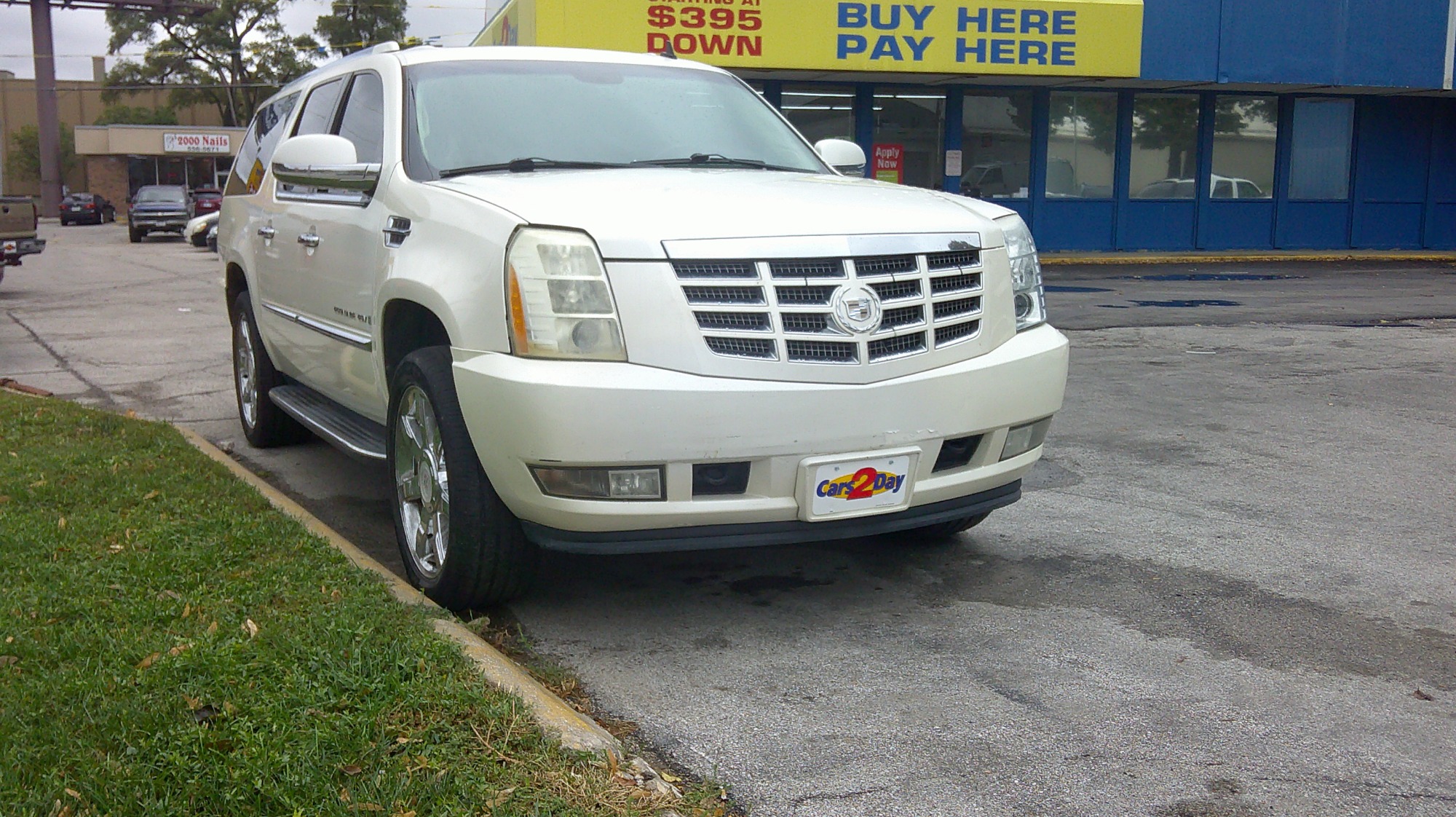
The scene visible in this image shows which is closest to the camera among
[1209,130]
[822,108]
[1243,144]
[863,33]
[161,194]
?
[863,33]

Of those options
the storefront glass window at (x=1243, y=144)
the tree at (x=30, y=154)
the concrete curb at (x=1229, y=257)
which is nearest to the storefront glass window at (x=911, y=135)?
the concrete curb at (x=1229, y=257)

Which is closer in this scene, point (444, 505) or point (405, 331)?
point (444, 505)

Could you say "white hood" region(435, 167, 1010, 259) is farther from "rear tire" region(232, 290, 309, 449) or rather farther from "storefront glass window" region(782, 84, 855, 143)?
"storefront glass window" region(782, 84, 855, 143)

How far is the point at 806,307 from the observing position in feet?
13.2

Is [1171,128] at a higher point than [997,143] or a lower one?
higher

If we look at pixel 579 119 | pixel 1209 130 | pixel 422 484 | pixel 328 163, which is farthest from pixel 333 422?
pixel 1209 130

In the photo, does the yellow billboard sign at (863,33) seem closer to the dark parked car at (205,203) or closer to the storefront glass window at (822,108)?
the storefront glass window at (822,108)

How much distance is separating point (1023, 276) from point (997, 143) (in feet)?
68.0

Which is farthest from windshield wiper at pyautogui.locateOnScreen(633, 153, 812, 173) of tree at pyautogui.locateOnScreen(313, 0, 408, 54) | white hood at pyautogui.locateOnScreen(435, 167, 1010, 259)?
tree at pyautogui.locateOnScreen(313, 0, 408, 54)

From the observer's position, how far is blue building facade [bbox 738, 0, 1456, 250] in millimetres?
23547

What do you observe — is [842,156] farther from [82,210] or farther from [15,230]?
Answer: [82,210]

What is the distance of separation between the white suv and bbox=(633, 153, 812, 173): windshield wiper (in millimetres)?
15

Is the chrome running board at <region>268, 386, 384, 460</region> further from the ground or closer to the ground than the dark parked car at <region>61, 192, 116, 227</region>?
further from the ground

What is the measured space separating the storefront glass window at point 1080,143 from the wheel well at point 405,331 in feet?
70.2
